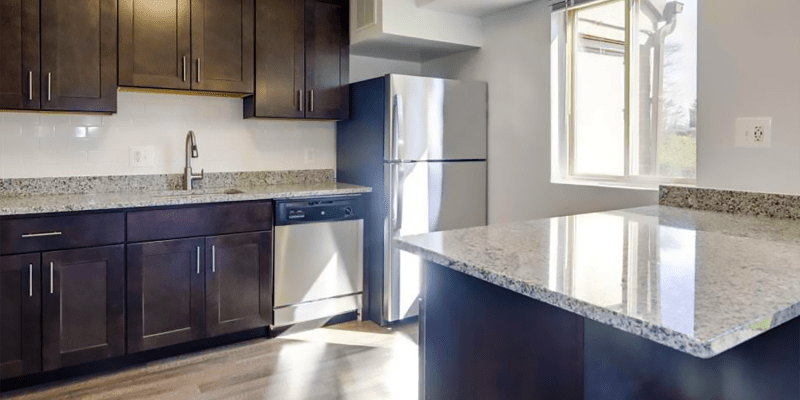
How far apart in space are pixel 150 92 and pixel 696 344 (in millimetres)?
3121

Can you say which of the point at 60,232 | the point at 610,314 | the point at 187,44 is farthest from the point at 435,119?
the point at 610,314

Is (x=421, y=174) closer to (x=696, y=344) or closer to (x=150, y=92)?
(x=150, y=92)

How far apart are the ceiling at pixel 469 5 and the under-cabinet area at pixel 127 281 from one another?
5.05ft

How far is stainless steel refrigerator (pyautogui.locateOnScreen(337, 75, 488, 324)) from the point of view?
3.26 m

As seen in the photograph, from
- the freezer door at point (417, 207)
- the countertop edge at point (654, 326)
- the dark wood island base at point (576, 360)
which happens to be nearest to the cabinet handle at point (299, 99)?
the freezer door at point (417, 207)

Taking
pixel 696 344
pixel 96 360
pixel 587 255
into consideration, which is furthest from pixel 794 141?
pixel 96 360

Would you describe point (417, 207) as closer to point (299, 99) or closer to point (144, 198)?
point (299, 99)

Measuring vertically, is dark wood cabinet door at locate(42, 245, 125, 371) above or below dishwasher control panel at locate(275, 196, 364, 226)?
below

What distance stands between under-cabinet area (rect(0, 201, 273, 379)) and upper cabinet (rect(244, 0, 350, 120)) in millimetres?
691

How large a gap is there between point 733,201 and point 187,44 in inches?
106

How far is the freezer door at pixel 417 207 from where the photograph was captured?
10.8 feet

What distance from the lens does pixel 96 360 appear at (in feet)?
8.47

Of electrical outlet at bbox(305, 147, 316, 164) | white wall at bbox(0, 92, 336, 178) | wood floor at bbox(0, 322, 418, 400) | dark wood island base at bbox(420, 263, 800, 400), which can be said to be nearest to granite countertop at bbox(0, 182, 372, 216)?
white wall at bbox(0, 92, 336, 178)

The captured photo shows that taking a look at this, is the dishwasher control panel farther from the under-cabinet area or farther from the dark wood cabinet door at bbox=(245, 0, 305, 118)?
the dark wood cabinet door at bbox=(245, 0, 305, 118)
